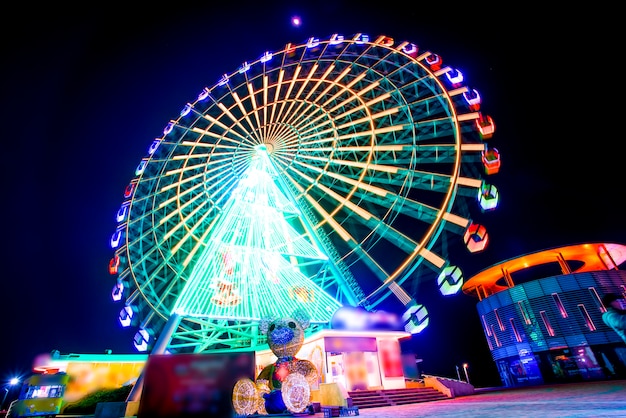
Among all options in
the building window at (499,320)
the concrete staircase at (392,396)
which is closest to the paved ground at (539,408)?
the concrete staircase at (392,396)

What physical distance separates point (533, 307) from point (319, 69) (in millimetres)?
24240

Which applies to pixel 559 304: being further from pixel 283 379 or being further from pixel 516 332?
pixel 283 379

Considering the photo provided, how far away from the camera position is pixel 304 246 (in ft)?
58.1

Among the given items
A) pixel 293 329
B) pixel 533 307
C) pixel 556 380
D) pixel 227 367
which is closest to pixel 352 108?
pixel 293 329

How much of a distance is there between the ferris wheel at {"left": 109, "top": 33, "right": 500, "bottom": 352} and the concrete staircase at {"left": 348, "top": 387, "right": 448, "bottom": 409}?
3706 millimetres

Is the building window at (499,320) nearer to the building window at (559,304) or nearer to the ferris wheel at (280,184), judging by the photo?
the building window at (559,304)

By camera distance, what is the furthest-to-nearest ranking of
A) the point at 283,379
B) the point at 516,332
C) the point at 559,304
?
the point at 516,332 → the point at 559,304 → the point at 283,379

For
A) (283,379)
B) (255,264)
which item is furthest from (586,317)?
(283,379)

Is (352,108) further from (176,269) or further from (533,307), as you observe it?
(533,307)

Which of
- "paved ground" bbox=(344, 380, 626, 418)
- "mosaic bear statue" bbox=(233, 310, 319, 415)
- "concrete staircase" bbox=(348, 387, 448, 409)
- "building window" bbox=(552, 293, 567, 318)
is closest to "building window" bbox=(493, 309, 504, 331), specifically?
"building window" bbox=(552, 293, 567, 318)

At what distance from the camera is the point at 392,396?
496 inches

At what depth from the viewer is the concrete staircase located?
38.8ft

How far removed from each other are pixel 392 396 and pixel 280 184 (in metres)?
11.4

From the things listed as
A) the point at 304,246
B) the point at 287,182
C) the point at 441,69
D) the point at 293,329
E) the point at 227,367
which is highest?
the point at 441,69
